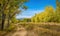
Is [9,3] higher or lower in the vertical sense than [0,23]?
higher

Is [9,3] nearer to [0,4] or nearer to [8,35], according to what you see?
[0,4]

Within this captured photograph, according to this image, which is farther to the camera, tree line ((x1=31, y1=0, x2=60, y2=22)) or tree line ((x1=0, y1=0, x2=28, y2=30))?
tree line ((x1=31, y1=0, x2=60, y2=22))

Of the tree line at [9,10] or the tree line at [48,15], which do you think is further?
the tree line at [48,15]

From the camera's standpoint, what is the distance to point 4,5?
53.5 feet

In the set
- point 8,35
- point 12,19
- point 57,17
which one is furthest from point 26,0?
point 57,17

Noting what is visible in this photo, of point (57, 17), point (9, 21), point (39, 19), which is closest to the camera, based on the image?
point (9, 21)

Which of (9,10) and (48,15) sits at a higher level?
(9,10)

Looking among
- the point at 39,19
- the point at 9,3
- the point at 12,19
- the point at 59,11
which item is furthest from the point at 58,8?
the point at 9,3

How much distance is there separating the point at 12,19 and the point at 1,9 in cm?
383

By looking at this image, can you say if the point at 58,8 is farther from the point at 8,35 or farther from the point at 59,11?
the point at 8,35

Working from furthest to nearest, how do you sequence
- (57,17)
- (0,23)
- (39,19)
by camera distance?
(39,19) < (57,17) < (0,23)

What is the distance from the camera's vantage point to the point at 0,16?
16844mm

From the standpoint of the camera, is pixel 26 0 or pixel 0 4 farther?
pixel 26 0

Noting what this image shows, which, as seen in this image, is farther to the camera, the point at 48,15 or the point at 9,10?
the point at 48,15
